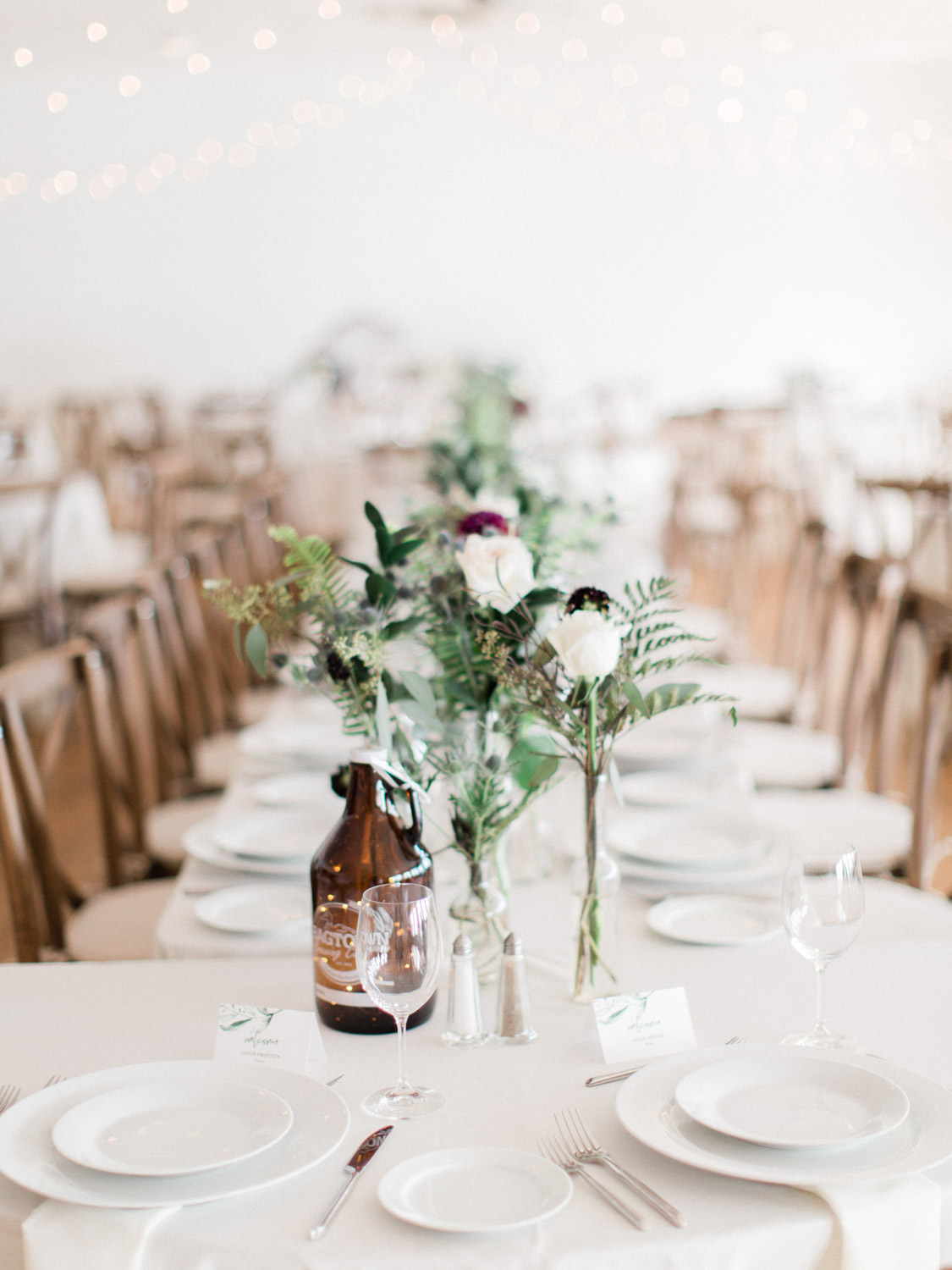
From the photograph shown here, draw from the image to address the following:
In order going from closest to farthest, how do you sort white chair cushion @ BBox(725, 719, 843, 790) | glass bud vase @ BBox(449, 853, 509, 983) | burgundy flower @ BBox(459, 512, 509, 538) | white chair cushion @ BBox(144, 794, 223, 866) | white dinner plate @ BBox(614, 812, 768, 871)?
glass bud vase @ BBox(449, 853, 509, 983) < burgundy flower @ BBox(459, 512, 509, 538) < white dinner plate @ BBox(614, 812, 768, 871) < white chair cushion @ BBox(144, 794, 223, 866) < white chair cushion @ BBox(725, 719, 843, 790)

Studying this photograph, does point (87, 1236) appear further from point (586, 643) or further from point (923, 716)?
point (923, 716)

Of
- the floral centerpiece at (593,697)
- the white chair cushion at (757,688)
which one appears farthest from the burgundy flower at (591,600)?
the white chair cushion at (757,688)

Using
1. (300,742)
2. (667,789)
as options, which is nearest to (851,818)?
(667,789)

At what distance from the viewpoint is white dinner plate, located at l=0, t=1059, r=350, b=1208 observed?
32.6 inches

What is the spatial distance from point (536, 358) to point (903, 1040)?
785 cm

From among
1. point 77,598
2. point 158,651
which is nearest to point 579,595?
point 158,651

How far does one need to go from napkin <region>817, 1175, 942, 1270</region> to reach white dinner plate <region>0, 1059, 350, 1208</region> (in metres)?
0.34

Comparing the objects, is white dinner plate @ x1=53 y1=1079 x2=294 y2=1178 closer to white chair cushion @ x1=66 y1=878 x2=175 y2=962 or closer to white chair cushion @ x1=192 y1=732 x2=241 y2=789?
white chair cushion @ x1=66 y1=878 x2=175 y2=962

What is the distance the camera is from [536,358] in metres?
8.60

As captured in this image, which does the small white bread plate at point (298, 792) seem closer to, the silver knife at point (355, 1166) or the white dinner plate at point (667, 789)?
the white dinner plate at point (667, 789)

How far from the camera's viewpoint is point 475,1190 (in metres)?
0.84

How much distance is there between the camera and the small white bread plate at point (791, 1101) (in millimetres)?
874

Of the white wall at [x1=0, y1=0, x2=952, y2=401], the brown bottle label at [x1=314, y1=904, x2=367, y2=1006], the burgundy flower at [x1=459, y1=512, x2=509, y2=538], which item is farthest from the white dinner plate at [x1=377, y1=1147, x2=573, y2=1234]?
the white wall at [x1=0, y1=0, x2=952, y2=401]

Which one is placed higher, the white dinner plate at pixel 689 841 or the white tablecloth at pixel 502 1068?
the white dinner plate at pixel 689 841
